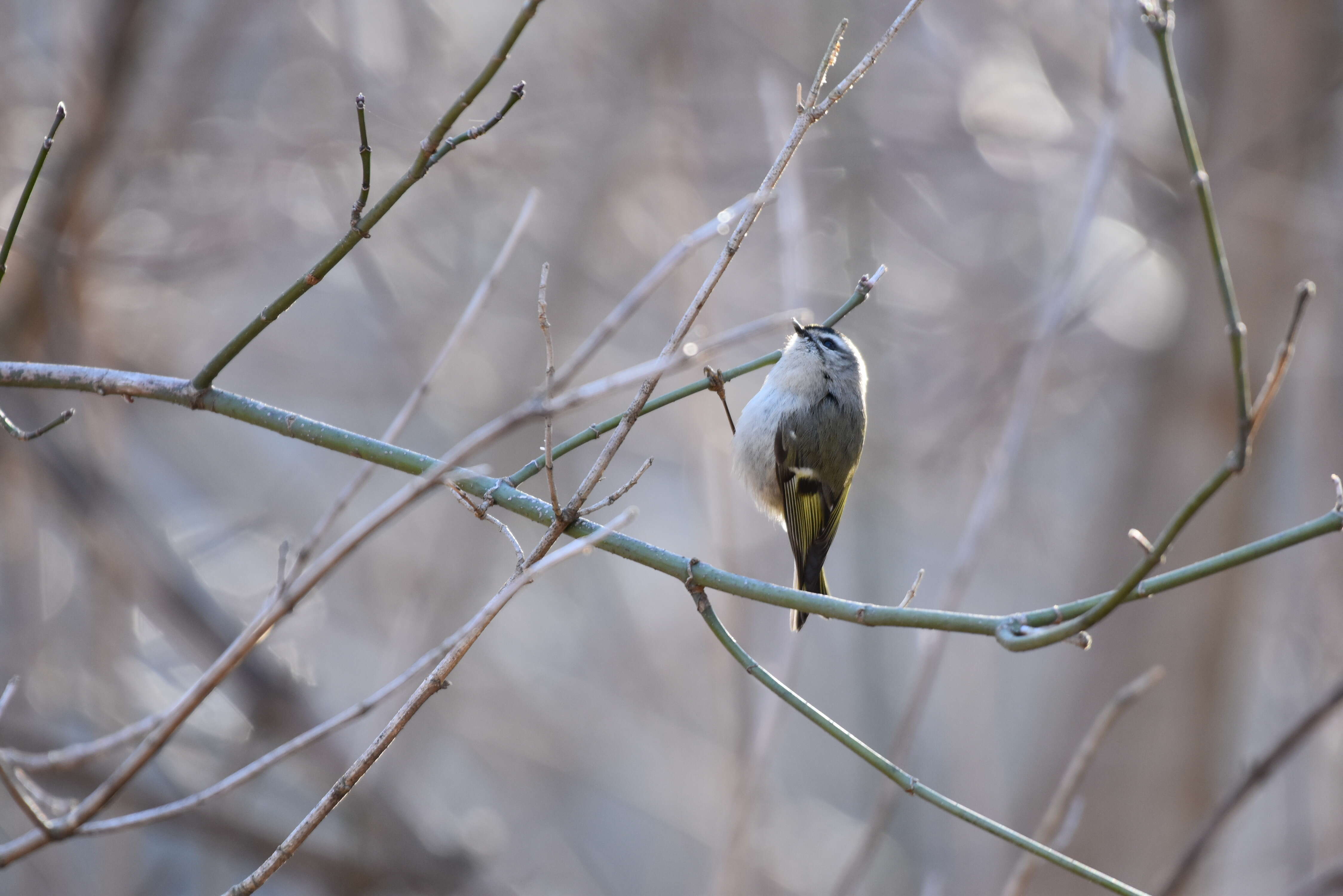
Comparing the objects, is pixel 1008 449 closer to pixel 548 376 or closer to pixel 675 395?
pixel 675 395

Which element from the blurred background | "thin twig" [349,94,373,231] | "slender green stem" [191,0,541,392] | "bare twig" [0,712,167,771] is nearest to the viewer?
"slender green stem" [191,0,541,392]

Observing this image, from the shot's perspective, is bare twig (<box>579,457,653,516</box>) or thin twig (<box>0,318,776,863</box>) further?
bare twig (<box>579,457,653,516</box>)

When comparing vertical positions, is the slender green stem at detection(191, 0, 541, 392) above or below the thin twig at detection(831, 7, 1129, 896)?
below

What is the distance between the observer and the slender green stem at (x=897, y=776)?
949mm

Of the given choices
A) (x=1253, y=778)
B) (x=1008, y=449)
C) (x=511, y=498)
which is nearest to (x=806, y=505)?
(x=1008, y=449)

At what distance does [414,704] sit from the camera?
3.12ft

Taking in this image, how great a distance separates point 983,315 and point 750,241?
124 cm

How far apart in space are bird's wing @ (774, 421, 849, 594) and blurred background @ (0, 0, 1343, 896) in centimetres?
18

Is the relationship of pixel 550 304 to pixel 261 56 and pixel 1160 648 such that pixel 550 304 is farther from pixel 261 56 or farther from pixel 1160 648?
pixel 1160 648

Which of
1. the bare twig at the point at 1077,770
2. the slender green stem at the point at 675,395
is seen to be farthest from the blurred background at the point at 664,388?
the slender green stem at the point at 675,395

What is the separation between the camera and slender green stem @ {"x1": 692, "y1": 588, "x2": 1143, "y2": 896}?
0.95 m

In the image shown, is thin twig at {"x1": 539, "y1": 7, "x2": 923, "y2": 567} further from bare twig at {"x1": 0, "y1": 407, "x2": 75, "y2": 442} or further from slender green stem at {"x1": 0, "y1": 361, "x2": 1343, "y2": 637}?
bare twig at {"x1": 0, "y1": 407, "x2": 75, "y2": 442}

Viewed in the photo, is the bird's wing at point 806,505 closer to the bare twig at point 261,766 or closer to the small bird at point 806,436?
the small bird at point 806,436

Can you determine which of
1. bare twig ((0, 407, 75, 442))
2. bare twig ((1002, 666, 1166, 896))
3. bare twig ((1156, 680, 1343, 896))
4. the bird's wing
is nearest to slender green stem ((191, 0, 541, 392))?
bare twig ((0, 407, 75, 442))
